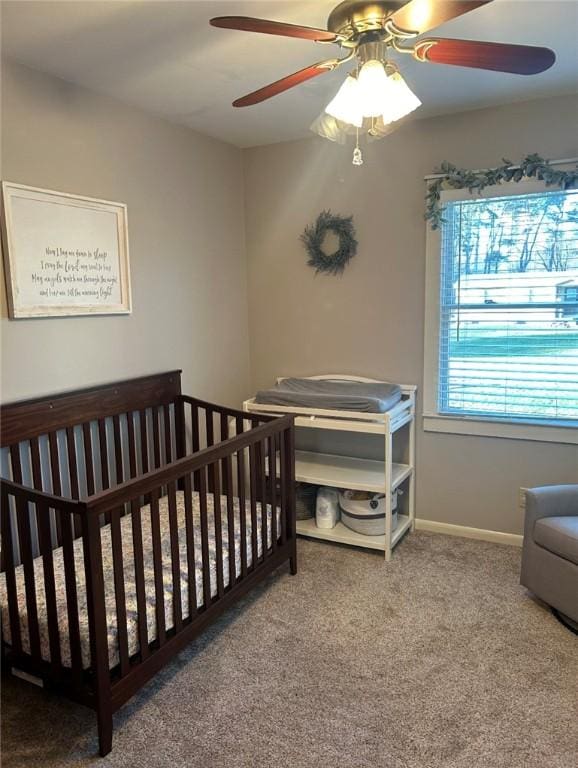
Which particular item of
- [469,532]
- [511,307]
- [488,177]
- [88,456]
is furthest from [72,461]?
[488,177]

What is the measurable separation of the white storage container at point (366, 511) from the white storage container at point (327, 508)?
64mm

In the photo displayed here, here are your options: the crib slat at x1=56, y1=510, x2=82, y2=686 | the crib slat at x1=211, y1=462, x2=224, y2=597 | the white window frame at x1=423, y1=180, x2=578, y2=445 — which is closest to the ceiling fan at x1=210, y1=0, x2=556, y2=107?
the white window frame at x1=423, y1=180, x2=578, y2=445

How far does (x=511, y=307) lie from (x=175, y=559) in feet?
6.97

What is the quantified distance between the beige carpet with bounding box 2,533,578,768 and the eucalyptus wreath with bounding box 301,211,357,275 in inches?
72.2

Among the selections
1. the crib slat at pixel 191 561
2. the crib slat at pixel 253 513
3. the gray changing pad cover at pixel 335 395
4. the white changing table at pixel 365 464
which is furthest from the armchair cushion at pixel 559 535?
the crib slat at pixel 191 561

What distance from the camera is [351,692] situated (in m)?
2.00

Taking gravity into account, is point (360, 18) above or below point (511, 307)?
above

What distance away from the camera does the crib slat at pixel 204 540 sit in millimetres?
2121

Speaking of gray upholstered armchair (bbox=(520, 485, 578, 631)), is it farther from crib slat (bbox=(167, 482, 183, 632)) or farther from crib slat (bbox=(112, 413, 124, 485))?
crib slat (bbox=(112, 413, 124, 485))

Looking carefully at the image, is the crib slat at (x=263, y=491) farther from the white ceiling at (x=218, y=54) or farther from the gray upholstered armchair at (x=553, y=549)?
the white ceiling at (x=218, y=54)

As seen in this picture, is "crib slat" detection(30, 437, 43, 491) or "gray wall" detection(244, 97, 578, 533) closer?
"crib slat" detection(30, 437, 43, 491)

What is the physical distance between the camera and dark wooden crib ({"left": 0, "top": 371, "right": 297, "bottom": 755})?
5.74 feet

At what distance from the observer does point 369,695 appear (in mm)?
1989

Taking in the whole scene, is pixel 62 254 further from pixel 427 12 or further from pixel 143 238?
pixel 427 12
